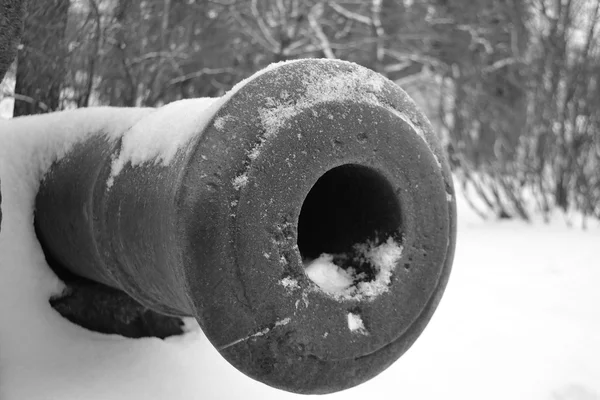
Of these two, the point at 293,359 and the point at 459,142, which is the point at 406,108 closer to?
the point at 293,359

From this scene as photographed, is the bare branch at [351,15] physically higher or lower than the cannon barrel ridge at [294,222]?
lower

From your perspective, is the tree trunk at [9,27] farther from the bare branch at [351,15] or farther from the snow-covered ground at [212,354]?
the bare branch at [351,15]

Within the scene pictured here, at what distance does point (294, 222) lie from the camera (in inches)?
69.8

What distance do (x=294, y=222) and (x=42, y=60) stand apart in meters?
3.43

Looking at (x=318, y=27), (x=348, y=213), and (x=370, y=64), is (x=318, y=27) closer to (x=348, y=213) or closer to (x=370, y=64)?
(x=370, y=64)

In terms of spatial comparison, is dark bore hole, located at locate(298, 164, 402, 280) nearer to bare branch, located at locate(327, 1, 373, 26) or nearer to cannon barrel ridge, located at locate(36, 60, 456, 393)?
cannon barrel ridge, located at locate(36, 60, 456, 393)

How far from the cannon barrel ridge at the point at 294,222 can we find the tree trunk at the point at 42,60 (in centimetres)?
249

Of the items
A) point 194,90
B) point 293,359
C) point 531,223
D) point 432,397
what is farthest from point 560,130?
point 293,359

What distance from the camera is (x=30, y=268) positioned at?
286cm

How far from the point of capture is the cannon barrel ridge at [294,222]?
1.72m

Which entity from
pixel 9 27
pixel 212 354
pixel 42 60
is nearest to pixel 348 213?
pixel 212 354

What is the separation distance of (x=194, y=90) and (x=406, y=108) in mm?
6623

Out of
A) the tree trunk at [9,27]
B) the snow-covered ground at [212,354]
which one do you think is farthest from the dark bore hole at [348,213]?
the tree trunk at [9,27]

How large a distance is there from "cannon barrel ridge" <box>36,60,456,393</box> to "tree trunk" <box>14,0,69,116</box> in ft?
8.16
